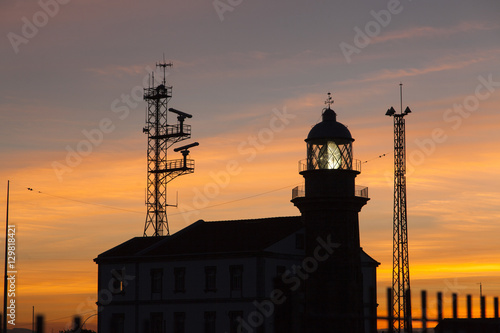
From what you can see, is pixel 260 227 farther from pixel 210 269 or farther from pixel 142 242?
pixel 142 242

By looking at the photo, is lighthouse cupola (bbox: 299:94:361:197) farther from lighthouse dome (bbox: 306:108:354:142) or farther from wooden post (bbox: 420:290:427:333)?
wooden post (bbox: 420:290:427:333)

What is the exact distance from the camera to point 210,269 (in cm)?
6303

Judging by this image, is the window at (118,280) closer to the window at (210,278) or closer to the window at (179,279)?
the window at (179,279)

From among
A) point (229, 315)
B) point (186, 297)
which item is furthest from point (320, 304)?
point (186, 297)

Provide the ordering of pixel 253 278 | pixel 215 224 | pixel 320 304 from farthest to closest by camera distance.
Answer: pixel 215 224, pixel 253 278, pixel 320 304

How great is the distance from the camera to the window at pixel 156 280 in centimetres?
6581

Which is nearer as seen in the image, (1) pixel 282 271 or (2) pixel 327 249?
(2) pixel 327 249

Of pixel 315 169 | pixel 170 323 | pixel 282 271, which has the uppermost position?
pixel 315 169

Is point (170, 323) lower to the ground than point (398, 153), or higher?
lower

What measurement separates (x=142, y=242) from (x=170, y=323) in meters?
9.37

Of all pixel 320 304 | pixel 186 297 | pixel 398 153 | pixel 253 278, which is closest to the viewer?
pixel 320 304

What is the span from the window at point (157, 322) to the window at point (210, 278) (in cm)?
498

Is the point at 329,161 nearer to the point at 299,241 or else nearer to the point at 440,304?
the point at 299,241

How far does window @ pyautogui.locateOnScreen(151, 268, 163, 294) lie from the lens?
65.8 m
